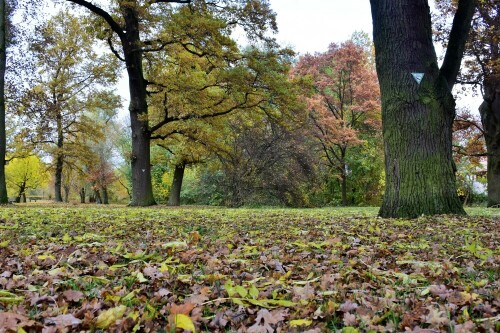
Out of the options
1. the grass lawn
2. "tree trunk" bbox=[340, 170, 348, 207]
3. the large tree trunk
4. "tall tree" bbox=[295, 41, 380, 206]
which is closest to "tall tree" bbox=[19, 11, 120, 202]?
the large tree trunk

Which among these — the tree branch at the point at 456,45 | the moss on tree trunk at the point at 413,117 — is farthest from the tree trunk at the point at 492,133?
the moss on tree trunk at the point at 413,117

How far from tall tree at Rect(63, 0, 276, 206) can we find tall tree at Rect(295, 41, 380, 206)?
332 inches

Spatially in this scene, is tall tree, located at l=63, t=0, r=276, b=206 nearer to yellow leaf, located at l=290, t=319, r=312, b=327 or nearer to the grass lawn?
the grass lawn

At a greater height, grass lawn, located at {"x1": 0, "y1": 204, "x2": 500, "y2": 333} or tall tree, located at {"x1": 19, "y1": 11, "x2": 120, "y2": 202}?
tall tree, located at {"x1": 19, "y1": 11, "x2": 120, "y2": 202}

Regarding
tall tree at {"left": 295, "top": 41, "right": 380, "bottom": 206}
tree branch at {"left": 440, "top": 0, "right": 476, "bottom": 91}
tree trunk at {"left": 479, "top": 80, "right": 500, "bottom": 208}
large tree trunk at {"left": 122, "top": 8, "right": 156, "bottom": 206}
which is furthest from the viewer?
tall tree at {"left": 295, "top": 41, "right": 380, "bottom": 206}

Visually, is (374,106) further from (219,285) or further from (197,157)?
(219,285)

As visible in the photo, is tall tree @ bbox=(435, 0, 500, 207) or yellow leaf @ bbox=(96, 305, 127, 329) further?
tall tree @ bbox=(435, 0, 500, 207)

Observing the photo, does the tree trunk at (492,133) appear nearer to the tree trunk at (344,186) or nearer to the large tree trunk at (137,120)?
the tree trunk at (344,186)

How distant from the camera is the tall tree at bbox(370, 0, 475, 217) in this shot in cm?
516

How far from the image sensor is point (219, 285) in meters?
1.75

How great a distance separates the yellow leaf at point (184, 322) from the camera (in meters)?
1.17

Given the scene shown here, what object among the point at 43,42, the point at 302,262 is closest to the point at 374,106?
the point at 43,42

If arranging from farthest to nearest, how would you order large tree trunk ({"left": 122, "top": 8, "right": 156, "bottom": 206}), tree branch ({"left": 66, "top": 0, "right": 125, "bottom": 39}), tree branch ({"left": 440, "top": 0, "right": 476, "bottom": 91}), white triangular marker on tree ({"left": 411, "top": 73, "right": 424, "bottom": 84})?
large tree trunk ({"left": 122, "top": 8, "right": 156, "bottom": 206}), tree branch ({"left": 66, "top": 0, "right": 125, "bottom": 39}), tree branch ({"left": 440, "top": 0, "right": 476, "bottom": 91}), white triangular marker on tree ({"left": 411, "top": 73, "right": 424, "bottom": 84})


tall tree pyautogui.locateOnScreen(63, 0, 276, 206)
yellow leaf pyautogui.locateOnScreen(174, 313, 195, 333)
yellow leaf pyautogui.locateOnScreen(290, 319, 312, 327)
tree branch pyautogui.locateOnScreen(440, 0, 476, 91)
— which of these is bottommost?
yellow leaf pyautogui.locateOnScreen(290, 319, 312, 327)
